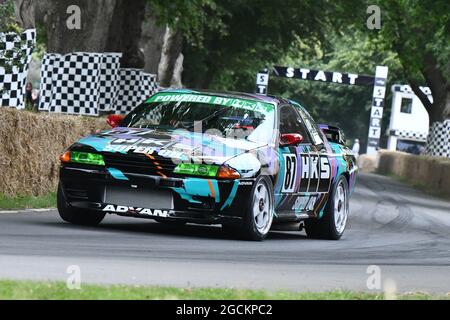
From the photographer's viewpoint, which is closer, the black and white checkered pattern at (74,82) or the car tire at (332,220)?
the car tire at (332,220)

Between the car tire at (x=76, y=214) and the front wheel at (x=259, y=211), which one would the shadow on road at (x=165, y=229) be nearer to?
the car tire at (x=76, y=214)

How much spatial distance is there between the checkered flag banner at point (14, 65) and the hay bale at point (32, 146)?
497mm

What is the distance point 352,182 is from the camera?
642 inches

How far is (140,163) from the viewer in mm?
12531

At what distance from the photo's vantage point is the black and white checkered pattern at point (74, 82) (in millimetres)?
23531

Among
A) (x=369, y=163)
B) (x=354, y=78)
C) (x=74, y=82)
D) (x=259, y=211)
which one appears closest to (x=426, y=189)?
(x=74, y=82)

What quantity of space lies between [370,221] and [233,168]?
825 cm

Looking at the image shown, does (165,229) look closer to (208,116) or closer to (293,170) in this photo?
(208,116)

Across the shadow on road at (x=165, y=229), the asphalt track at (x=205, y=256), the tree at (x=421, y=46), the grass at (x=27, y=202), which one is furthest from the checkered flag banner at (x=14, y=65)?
the tree at (x=421, y=46)

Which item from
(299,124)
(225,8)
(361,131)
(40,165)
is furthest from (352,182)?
(361,131)

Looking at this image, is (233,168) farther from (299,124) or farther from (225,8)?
(225,8)

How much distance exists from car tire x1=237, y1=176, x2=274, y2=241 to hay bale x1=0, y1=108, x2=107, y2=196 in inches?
153

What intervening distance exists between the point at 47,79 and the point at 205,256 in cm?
1313

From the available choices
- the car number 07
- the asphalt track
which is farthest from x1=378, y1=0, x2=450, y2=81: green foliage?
the car number 07
